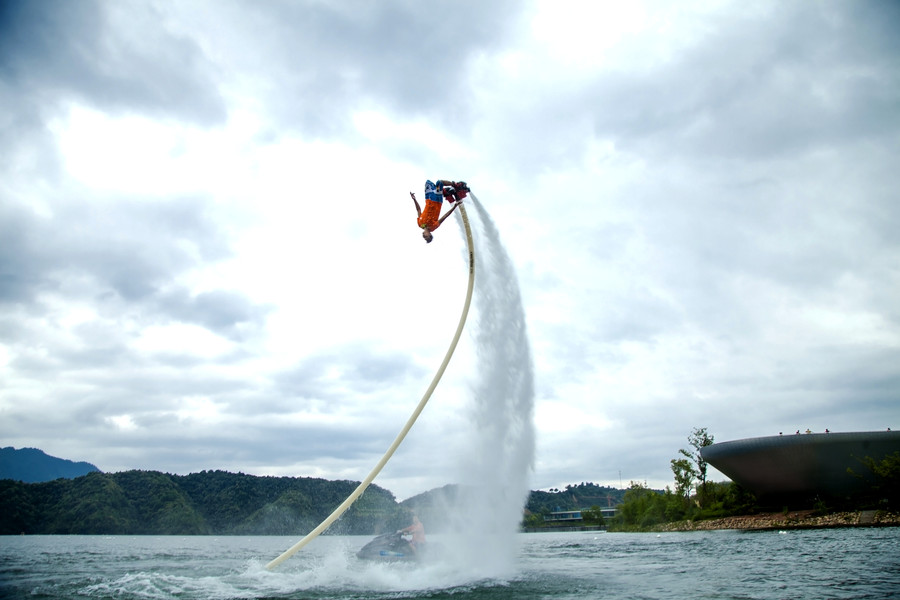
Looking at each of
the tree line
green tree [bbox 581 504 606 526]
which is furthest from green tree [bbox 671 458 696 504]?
green tree [bbox 581 504 606 526]

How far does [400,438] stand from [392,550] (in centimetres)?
960

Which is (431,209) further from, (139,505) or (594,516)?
(594,516)

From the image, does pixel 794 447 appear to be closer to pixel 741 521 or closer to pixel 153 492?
A: pixel 741 521

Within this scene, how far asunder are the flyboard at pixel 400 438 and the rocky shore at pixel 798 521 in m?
56.7

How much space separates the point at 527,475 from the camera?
24.3 meters

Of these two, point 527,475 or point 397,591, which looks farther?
point 527,475

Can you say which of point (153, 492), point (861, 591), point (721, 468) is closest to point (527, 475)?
point (861, 591)

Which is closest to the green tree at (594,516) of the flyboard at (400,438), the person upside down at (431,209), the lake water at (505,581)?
the lake water at (505,581)

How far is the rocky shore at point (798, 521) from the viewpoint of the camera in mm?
59750

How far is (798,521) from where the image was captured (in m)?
69.2

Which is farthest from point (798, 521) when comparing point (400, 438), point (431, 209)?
point (431, 209)

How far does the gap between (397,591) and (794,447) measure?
75.1 m

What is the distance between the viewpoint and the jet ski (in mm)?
26177

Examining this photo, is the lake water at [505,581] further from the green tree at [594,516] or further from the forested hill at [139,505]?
the green tree at [594,516]
